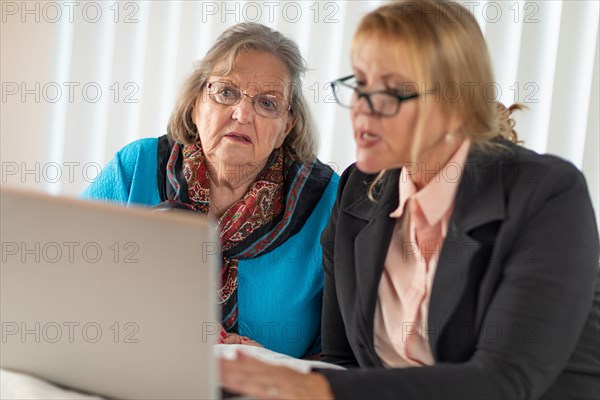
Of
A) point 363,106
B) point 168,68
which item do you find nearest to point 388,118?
point 363,106

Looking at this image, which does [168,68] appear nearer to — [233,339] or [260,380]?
[233,339]

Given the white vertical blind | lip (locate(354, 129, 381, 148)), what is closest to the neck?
lip (locate(354, 129, 381, 148))

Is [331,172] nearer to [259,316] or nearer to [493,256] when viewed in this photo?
[259,316]

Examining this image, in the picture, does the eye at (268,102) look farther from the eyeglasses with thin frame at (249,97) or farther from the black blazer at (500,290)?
the black blazer at (500,290)

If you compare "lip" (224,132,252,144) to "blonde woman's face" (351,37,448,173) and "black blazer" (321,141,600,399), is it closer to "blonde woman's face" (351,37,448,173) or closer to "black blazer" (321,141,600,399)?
"black blazer" (321,141,600,399)

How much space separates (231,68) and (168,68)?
2.91 ft

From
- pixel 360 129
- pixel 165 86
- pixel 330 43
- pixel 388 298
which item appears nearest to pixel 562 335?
pixel 388 298

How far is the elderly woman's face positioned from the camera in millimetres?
1963

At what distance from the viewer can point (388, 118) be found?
1.36m

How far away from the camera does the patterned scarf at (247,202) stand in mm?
2004

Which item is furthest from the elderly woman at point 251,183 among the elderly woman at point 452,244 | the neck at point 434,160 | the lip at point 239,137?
the neck at point 434,160

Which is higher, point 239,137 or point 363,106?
point 363,106

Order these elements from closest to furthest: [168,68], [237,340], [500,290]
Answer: [500,290] → [237,340] → [168,68]

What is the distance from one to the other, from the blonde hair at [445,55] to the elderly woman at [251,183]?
24.9 inches
